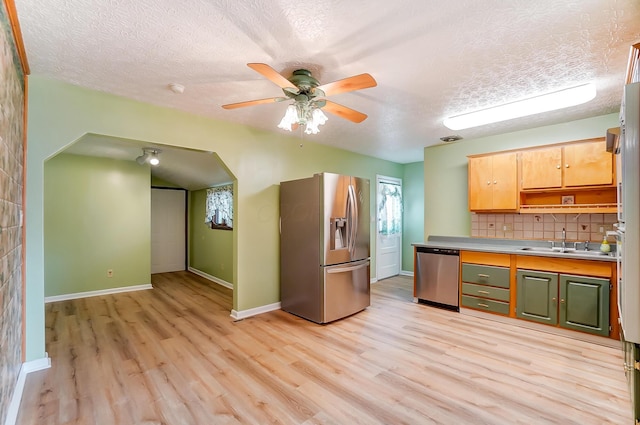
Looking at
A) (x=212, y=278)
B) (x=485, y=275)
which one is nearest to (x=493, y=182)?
(x=485, y=275)

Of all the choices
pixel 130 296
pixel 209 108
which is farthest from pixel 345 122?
pixel 130 296

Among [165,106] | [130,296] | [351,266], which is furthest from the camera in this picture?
[130,296]

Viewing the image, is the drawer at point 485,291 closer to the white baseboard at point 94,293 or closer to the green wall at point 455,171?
the green wall at point 455,171

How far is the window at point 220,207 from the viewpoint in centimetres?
554

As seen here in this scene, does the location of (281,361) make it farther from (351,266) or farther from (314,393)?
(351,266)

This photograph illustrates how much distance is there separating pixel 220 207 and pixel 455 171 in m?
4.35

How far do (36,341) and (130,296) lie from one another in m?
2.50

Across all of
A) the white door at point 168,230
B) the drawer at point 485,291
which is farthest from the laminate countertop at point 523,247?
the white door at point 168,230

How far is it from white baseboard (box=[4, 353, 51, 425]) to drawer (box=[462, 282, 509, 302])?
172 inches

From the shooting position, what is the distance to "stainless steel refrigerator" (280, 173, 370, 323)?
3.55 m

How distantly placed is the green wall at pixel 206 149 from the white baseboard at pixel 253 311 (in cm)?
6

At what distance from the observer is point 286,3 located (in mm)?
1605

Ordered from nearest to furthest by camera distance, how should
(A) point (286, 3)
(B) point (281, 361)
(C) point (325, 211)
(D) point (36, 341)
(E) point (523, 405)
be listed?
(A) point (286, 3), (E) point (523, 405), (D) point (36, 341), (B) point (281, 361), (C) point (325, 211)

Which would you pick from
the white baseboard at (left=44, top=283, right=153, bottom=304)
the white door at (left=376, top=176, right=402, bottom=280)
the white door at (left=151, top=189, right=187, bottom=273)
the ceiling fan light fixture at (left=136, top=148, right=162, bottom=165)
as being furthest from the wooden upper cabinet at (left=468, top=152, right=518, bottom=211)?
the white door at (left=151, top=189, right=187, bottom=273)
